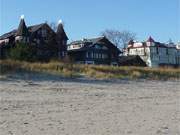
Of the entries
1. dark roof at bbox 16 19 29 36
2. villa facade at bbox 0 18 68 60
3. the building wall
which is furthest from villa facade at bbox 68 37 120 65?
the building wall

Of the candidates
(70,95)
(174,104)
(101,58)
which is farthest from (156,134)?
(101,58)

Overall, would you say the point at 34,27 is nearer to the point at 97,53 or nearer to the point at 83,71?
the point at 97,53

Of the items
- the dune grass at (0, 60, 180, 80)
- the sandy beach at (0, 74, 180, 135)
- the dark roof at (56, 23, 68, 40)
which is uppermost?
the dark roof at (56, 23, 68, 40)

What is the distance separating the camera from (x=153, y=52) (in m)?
96.9

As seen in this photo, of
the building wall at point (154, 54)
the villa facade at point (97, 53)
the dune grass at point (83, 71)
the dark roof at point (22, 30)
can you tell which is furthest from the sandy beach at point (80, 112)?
the building wall at point (154, 54)

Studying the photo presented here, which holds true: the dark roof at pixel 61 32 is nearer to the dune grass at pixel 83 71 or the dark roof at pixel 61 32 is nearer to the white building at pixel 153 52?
the dune grass at pixel 83 71

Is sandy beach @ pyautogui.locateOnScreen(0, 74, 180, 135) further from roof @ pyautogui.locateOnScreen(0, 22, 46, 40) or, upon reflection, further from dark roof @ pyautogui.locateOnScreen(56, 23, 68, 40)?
dark roof @ pyautogui.locateOnScreen(56, 23, 68, 40)

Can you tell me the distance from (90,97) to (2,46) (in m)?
42.5

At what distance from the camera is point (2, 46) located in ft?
201

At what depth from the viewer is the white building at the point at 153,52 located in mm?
96500

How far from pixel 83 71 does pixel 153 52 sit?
6401cm

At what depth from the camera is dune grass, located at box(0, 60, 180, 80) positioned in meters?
31.0

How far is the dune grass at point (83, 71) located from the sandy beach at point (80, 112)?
5.96 m

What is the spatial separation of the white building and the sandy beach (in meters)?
72.3
